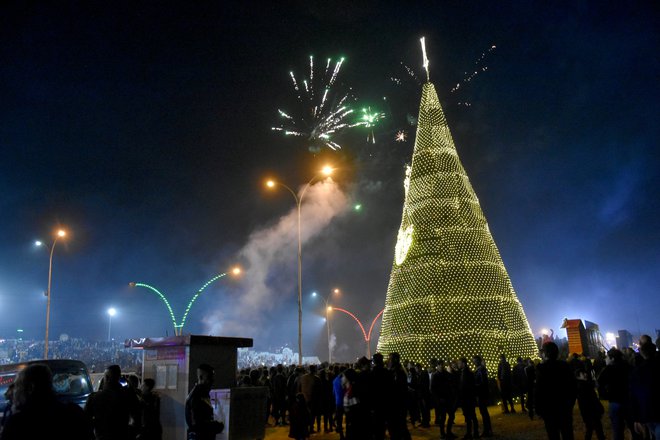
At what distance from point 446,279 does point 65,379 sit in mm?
13816

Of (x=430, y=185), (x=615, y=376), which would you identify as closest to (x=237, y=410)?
(x=615, y=376)

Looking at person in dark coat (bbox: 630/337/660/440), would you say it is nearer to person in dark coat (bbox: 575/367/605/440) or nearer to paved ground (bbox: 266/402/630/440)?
person in dark coat (bbox: 575/367/605/440)

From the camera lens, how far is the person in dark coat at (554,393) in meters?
6.31

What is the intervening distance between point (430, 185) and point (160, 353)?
1468 cm

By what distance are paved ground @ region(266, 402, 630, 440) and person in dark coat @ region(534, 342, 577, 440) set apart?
4597 mm

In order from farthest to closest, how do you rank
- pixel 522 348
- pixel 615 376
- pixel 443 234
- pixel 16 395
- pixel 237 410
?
pixel 443 234 → pixel 522 348 → pixel 237 410 → pixel 615 376 → pixel 16 395

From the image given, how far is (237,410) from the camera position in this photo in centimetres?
922

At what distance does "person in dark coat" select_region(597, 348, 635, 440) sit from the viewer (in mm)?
6840

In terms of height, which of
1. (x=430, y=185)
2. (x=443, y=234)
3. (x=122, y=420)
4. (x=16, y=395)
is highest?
(x=430, y=185)

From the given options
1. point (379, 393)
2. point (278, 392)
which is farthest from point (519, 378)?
point (379, 393)

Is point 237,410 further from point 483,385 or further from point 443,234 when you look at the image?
point 443,234

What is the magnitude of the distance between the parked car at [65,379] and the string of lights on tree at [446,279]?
1219cm

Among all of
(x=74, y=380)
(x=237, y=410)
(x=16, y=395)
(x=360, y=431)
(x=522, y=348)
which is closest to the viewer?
(x=16, y=395)

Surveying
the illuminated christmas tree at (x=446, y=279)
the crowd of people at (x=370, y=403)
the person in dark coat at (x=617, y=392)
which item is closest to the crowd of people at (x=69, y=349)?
the illuminated christmas tree at (x=446, y=279)
